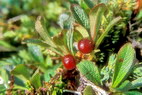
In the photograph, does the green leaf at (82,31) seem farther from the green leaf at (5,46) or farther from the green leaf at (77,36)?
the green leaf at (5,46)

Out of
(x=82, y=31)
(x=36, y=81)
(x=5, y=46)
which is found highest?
(x=5, y=46)

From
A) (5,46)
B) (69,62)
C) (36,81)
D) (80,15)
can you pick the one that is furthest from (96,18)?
(5,46)

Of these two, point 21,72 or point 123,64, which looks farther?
point 21,72

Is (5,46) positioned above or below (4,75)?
above

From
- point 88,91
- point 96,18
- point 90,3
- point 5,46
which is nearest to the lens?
point 88,91

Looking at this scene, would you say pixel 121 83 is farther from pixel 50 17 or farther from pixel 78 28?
pixel 50 17

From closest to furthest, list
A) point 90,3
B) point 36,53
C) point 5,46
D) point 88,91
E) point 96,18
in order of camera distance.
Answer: point 88,91, point 96,18, point 90,3, point 36,53, point 5,46

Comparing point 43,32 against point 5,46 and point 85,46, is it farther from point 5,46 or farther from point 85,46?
point 5,46

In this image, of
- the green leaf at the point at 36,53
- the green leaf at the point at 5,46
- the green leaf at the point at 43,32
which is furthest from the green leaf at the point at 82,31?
the green leaf at the point at 5,46
